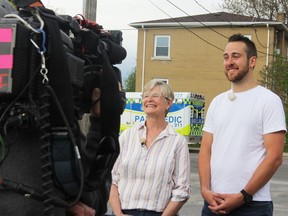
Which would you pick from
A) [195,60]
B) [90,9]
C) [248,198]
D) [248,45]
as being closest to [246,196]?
[248,198]

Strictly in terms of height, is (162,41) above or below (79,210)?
above

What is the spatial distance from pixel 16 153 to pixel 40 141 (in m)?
0.11

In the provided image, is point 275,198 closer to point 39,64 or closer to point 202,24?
point 39,64

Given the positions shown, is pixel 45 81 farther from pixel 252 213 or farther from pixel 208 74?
pixel 208 74

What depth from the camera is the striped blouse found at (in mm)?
3570

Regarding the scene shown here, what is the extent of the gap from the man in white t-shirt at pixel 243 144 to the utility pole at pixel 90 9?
18.7ft

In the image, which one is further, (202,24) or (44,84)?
(202,24)

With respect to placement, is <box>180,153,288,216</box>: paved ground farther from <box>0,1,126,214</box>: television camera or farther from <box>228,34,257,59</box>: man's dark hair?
<box>0,1,126,214</box>: television camera

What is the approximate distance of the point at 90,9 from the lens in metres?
9.07

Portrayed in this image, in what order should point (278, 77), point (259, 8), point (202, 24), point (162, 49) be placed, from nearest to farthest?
point (278, 77) → point (202, 24) → point (162, 49) → point (259, 8)

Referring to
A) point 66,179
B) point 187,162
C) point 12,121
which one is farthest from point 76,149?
point 187,162

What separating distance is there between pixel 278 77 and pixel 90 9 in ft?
59.4

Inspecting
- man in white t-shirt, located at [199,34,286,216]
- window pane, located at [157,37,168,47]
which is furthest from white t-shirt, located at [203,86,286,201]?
window pane, located at [157,37,168,47]

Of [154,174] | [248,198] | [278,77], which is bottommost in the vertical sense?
[248,198]
